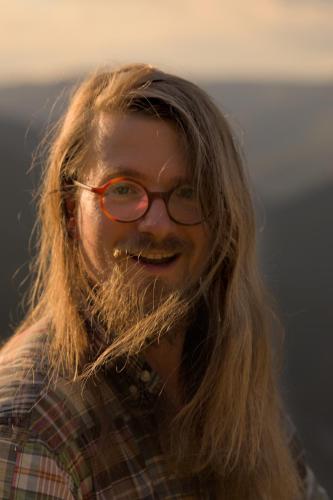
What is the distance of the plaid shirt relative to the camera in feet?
3.69

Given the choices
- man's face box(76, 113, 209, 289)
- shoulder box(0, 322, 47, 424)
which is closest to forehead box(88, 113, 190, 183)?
man's face box(76, 113, 209, 289)

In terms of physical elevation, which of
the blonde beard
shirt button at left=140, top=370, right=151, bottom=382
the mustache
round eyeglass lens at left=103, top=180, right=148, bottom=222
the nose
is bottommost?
shirt button at left=140, top=370, right=151, bottom=382

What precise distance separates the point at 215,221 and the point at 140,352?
0.25 metres

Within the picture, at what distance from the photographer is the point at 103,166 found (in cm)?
140

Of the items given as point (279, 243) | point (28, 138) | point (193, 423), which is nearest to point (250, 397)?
point (193, 423)

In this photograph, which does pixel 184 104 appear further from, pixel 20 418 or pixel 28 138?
pixel 28 138

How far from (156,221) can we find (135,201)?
Result: 0.05m

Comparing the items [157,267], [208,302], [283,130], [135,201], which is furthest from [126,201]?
[283,130]

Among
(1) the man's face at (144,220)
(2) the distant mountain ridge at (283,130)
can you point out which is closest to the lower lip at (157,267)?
(1) the man's face at (144,220)

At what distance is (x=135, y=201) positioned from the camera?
4.44ft

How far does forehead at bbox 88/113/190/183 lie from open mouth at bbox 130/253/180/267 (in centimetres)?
12

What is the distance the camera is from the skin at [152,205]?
4.45 feet

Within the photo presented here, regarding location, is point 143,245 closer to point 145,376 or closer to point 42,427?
point 145,376

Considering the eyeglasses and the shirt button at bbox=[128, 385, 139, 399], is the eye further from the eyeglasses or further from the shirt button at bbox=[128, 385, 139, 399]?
the shirt button at bbox=[128, 385, 139, 399]
